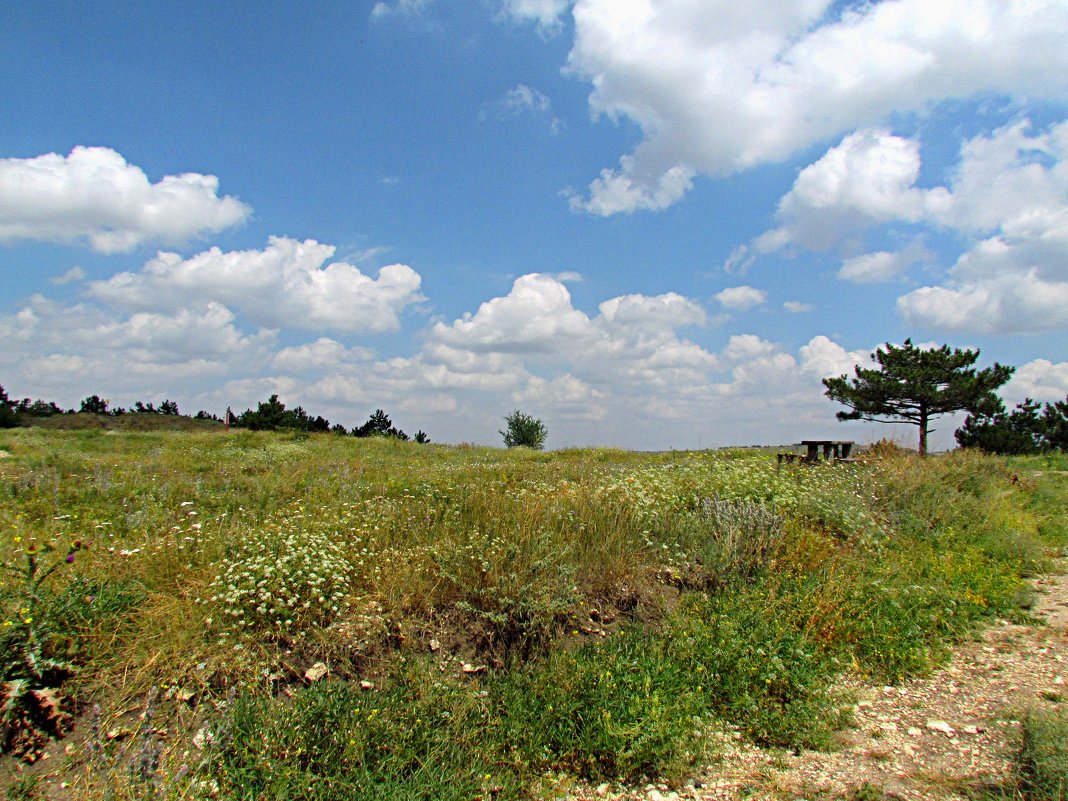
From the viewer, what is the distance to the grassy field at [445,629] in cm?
325

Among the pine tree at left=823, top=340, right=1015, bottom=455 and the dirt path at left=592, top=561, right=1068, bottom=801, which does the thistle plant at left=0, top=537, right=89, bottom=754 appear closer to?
the dirt path at left=592, top=561, right=1068, bottom=801

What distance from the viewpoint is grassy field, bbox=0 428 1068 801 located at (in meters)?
3.25

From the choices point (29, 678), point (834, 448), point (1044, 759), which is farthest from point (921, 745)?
point (834, 448)

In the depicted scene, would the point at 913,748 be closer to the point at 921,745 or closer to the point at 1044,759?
the point at 921,745

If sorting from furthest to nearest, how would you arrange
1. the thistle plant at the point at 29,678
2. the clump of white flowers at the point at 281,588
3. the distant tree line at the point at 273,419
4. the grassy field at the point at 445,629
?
the distant tree line at the point at 273,419
the clump of white flowers at the point at 281,588
the thistle plant at the point at 29,678
the grassy field at the point at 445,629

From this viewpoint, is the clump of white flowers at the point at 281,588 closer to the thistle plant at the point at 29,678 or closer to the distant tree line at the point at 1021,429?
the thistle plant at the point at 29,678

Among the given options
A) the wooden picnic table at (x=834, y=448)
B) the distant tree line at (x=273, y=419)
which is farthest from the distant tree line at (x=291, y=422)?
the wooden picnic table at (x=834, y=448)

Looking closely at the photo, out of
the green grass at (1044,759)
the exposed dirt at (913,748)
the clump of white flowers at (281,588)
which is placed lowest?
the exposed dirt at (913,748)

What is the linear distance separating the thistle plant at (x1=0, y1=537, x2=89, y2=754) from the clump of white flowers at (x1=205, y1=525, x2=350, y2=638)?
0.86m

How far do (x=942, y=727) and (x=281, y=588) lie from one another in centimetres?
426

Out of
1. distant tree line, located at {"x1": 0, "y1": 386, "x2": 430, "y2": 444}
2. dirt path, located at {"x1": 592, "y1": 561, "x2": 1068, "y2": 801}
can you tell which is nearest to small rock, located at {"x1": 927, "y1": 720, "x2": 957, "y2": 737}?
dirt path, located at {"x1": 592, "y1": 561, "x2": 1068, "y2": 801}

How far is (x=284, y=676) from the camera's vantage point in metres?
3.91

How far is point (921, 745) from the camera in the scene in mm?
3816

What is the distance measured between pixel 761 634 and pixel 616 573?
1291mm
